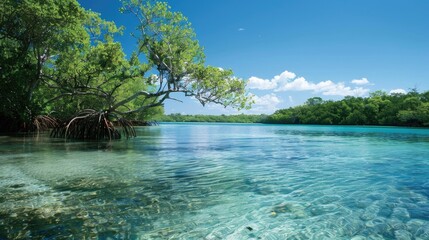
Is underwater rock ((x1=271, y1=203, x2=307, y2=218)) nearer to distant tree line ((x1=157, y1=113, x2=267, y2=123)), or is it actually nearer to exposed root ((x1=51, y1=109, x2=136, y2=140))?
exposed root ((x1=51, y1=109, x2=136, y2=140))

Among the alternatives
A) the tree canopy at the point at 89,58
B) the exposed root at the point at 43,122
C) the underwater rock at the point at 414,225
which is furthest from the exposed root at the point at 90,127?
the underwater rock at the point at 414,225

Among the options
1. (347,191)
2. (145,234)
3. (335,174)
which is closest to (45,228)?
(145,234)

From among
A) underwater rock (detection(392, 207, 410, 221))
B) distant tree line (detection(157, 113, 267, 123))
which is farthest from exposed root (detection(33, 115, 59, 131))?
distant tree line (detection(157, 113, 267, 123))

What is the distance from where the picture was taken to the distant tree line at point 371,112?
173 ft

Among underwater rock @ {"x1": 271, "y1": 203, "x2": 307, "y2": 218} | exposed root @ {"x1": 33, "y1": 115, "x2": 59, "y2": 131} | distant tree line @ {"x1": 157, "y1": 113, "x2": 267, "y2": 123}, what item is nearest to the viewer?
underwater rock @ {"x1": 271, "y1": 203, "x2": 307, "y2": 218}

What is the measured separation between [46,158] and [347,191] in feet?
24.4

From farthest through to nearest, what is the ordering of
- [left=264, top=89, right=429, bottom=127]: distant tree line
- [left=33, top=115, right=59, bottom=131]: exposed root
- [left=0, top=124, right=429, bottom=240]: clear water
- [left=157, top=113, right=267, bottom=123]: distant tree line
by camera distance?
[left=157, top=113, right=267, bottom=123]: distant tree line, [left=264, top=89, right=429, bottom=127]: distant tree line, [left=33, top=115, right=59, bottom=131]: exposed root, [left=0, top=124, right=429, bottom=240]: clear water

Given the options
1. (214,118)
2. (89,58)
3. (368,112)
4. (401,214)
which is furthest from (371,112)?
(214,118)

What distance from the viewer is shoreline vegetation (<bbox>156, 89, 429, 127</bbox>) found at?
174ft

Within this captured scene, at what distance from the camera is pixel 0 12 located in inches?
554

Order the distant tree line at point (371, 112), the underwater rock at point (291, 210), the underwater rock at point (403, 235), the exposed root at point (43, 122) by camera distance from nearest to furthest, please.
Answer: the underwater rock at point (403, 235) → the underwater rock at point (291, 210) → the exposed root at point (43, 122) → the distant tree line at point (371, 112)

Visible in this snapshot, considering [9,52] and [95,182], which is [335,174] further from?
[9,52]

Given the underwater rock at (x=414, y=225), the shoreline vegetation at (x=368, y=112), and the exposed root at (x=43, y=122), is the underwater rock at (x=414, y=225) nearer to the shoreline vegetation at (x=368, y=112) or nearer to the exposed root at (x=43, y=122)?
the exposed root at (x=43, y=122)

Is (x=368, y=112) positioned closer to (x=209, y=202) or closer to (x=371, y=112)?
(x=371, y=112)
